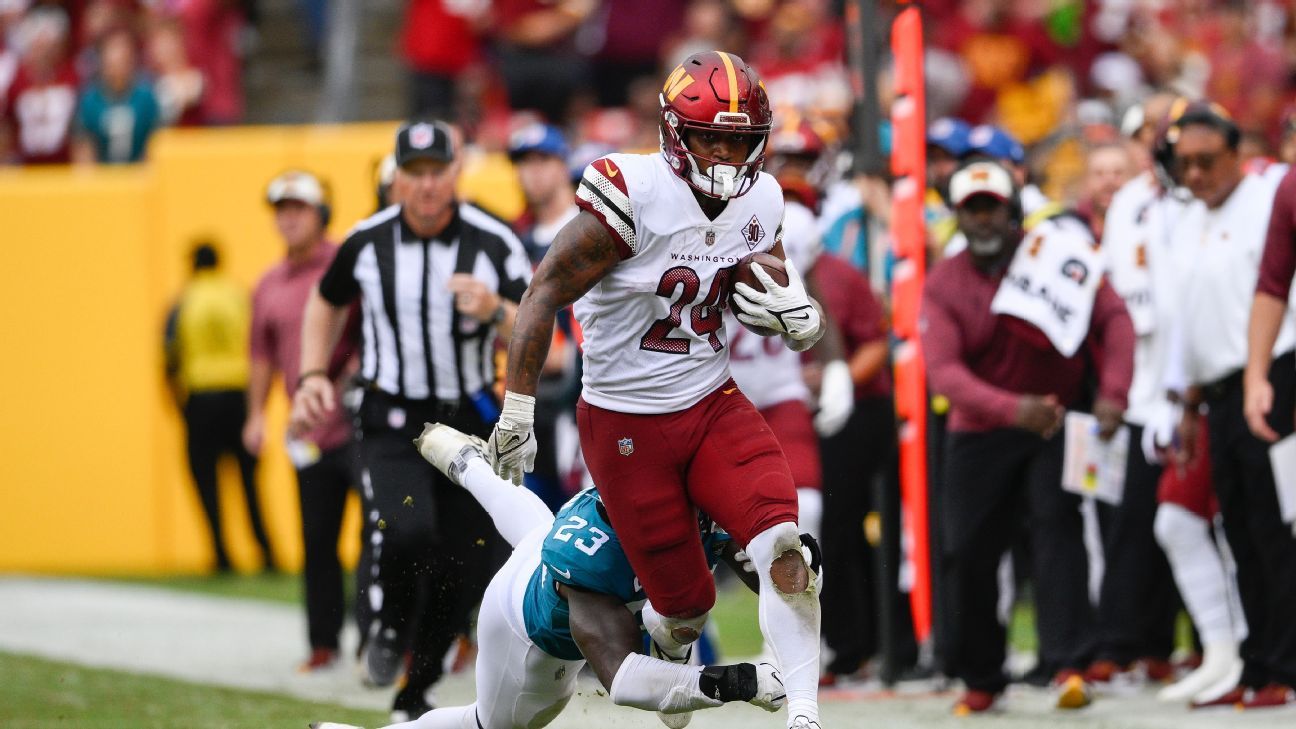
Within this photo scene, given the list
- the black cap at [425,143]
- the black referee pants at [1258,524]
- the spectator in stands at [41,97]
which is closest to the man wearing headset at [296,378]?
the black cap at [425,143]

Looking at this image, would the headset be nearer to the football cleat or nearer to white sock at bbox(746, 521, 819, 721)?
the football cleat

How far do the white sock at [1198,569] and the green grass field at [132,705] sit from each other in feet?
10.1

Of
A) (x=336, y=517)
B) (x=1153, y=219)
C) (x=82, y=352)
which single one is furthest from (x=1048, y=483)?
(x=82, y=352)

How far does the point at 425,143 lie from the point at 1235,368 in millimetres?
3058

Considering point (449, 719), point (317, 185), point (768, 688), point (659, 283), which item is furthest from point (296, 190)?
point (768, 688)

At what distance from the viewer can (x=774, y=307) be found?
17.1ft

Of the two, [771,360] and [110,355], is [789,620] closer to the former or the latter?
[771,360]

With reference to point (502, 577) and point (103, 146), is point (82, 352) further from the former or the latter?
point (502, 577)

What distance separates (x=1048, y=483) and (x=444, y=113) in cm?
761

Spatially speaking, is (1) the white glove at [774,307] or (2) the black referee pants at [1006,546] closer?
(1) the white glove at [774,307]

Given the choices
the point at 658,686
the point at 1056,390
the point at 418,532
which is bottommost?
the point at 658,686

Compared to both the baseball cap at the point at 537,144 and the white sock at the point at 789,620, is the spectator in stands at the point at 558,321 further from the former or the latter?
the white sock at the point at 789,620

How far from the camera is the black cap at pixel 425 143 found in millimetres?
7262

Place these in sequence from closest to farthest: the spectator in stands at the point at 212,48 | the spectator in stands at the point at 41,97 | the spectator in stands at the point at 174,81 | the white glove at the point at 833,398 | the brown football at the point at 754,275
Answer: the brown football at the point at 754,275 → the white glove at the point at 833,398 → the spectator in stands at the point at 174,81 → the spectator in stands at the point at 212,48 → the spectator in stands at the point at 41,97
